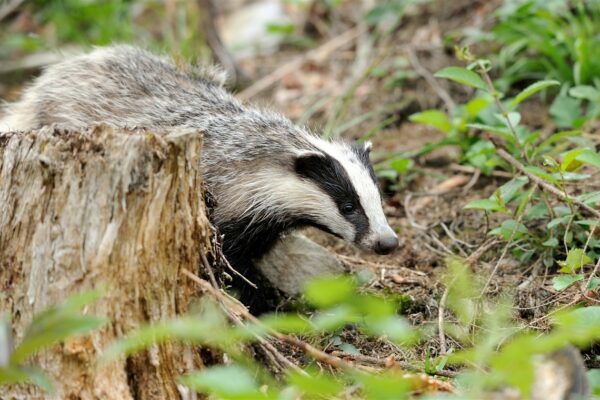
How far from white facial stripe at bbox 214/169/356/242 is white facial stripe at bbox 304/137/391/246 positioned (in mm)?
144

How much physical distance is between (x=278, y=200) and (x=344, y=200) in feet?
1.47

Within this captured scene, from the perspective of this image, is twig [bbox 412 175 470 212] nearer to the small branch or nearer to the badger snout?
the badger snout

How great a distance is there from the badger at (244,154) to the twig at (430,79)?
2.56m

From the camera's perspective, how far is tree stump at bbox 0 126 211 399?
3539 millimetres

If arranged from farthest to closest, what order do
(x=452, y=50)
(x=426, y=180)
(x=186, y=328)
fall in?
1. (x=452, y=50)
2. (x=426, y=180)
3. (x=186, y=328)

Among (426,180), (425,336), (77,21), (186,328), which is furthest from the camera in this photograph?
(77,21)

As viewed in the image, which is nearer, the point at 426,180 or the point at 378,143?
the point at 426,180

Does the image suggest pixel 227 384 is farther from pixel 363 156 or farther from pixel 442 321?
pixel 363 156

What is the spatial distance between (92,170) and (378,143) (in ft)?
15.8

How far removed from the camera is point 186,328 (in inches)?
102

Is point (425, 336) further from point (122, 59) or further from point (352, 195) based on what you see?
point (122, 59)

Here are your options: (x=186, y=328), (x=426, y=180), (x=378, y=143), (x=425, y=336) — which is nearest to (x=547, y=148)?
(x=426, y=180)

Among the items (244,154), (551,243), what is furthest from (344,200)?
(551,243)

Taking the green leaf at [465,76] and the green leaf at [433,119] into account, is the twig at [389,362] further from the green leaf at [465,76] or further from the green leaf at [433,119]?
the green leaf at [433,119]
